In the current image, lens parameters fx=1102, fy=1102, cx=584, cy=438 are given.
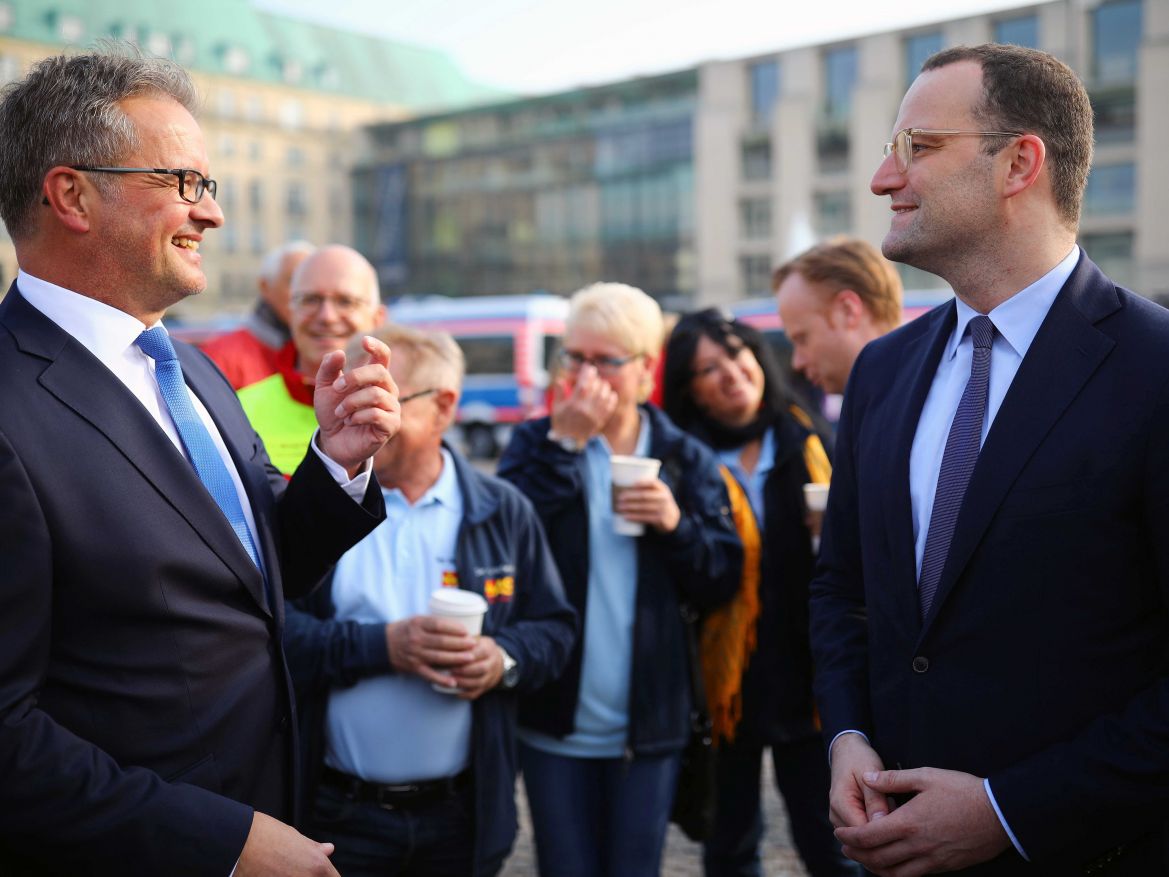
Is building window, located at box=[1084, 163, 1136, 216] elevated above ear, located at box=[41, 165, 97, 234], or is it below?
above

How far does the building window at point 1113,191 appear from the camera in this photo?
38.4 metres

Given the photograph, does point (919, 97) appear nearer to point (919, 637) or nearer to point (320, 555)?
point (919, 637)

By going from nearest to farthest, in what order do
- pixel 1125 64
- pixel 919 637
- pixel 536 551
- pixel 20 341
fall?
pixel 20 341, pixel 919 637, pixel 536 551, pixel 1125 64

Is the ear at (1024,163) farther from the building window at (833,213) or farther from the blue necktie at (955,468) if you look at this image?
the building window at (833,213)

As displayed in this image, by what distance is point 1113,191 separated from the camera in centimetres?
3866

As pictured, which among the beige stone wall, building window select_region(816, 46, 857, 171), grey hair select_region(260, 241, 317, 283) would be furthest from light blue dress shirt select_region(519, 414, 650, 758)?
the beige stone wall

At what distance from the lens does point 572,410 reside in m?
3.34

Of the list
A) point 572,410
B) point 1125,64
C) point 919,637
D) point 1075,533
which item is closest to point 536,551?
point 572,410

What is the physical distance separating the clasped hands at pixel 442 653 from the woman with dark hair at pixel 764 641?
1.00 metres

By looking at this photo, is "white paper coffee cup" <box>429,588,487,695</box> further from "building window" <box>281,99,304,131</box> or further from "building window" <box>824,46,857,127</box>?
"building window" <box>281,99,304,131</box>

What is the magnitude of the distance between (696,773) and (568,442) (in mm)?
1104

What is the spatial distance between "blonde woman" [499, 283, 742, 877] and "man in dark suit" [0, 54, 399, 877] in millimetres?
1166

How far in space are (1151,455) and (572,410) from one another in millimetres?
1772

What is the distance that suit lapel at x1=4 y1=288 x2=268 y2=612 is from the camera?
184cm
